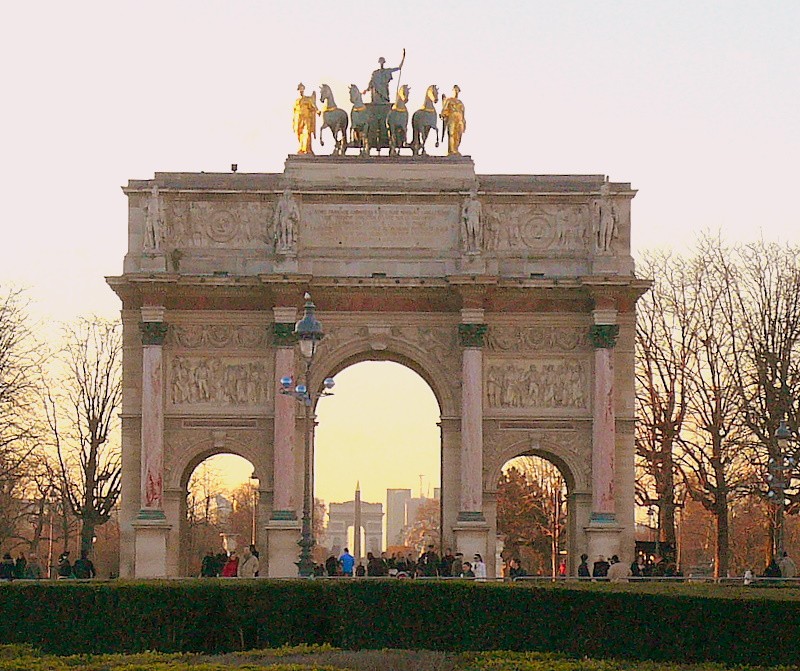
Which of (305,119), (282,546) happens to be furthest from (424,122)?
(282,546)

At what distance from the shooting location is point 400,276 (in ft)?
166

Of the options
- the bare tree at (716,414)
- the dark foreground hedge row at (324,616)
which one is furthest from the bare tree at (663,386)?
the dark foreground hedge row at (324,616)

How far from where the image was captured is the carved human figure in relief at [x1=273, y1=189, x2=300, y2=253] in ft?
165

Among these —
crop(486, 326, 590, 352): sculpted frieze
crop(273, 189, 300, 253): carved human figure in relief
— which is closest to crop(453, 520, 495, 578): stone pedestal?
crop(486, 326, 590, 352): sculpted frieze

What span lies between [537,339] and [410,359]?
136 inches

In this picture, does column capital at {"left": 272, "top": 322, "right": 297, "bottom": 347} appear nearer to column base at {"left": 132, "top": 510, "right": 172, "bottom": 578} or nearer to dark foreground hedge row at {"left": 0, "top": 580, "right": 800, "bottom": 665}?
column base at {"left": 132, "top": 510, "right": 172, "bottom": 578}

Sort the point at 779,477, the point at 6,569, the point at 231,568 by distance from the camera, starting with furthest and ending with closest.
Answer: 1. the point at 779,477
2. the point at 6,569
3. the point at 231,568

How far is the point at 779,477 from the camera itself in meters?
47.7

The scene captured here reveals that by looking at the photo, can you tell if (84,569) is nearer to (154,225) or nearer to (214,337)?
(214,337)

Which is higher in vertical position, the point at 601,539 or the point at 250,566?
the point at 601,539

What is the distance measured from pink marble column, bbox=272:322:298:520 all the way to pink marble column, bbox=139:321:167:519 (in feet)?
9.80

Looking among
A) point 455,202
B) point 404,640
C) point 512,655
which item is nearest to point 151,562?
point 455,202

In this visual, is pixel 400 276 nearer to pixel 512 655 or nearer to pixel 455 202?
pixel 455 202

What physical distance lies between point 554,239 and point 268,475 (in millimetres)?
9908
